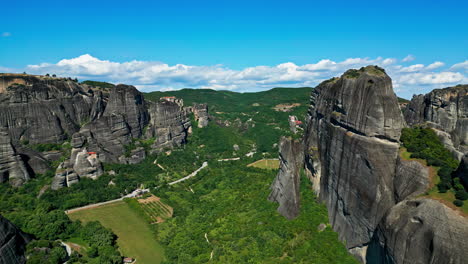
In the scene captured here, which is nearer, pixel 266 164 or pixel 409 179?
pixel 409 179

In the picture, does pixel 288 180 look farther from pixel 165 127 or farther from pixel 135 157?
pixel 165 127

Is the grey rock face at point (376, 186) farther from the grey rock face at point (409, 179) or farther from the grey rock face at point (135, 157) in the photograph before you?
the grey rock face at point (135, 157)

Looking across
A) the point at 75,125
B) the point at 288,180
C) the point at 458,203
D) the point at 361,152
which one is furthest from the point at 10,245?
the point at 75,125

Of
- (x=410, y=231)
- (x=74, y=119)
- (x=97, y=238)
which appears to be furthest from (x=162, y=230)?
(x=74, y=119)

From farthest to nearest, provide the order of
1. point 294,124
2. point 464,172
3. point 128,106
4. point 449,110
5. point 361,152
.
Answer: point 294,124
point 128,106
point 449,110
point 361,152
point 464,172

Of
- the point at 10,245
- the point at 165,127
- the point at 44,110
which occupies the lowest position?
the point at 10,245

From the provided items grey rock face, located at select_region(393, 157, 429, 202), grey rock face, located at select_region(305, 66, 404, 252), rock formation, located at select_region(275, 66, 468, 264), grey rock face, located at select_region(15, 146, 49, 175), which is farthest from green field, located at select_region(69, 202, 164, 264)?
grey rock face, located at select_region(393, 157, 429, 202)
